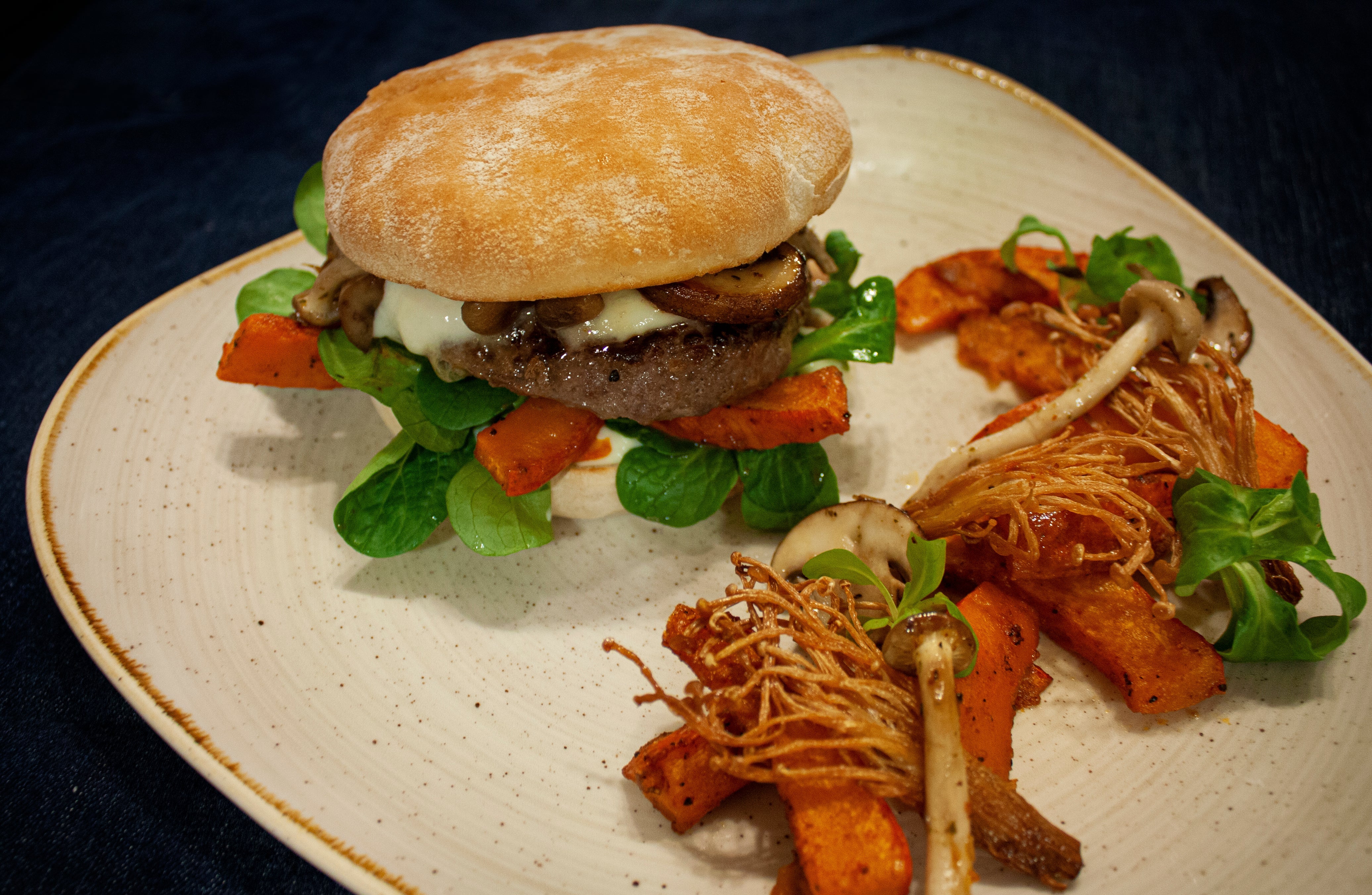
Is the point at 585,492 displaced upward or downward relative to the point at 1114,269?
downward

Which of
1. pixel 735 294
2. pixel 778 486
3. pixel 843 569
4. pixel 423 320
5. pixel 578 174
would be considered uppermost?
pixel 578 174

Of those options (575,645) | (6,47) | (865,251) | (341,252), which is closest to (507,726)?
(575,645)

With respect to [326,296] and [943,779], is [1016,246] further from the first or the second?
[326,296]

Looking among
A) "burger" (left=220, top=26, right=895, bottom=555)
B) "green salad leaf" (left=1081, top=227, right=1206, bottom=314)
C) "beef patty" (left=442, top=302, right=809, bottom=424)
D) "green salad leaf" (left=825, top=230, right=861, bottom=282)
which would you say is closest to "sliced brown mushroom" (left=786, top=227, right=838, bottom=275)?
"burger" (left=220, top=26, right=895, bottom=555)

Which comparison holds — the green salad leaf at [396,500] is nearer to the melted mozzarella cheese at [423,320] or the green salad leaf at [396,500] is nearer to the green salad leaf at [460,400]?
the green salad leaf at [460,400]

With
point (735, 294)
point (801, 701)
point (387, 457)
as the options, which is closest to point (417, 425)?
point (387, 457)

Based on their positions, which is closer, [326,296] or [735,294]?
[735,294]
